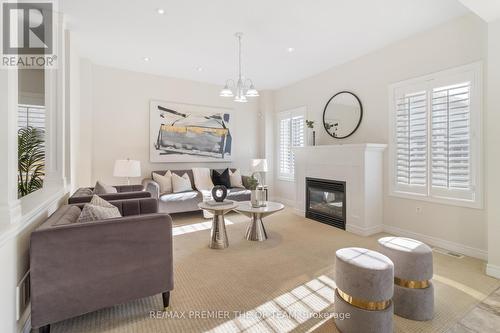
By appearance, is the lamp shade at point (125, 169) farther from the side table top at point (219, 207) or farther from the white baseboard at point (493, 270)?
the white baseboard at point (493, 270)

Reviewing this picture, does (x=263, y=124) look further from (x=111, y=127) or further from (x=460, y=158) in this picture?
(x=460, y=158)

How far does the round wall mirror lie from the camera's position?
4.36 meters

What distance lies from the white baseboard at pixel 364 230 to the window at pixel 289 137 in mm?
2117

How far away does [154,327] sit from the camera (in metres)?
1.83

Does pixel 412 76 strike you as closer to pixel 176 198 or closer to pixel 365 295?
pixel 365 295

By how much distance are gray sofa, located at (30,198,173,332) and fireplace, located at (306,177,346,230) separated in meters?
3.08

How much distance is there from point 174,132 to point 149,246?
385 centimetres

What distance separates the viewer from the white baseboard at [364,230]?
12.6ft

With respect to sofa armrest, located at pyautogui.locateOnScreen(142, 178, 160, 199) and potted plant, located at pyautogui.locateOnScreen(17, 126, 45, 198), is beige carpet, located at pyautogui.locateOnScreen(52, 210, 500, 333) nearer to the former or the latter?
sofa armrest, located at pyautogui.locateOnScreen(142, 178, 160, 199)

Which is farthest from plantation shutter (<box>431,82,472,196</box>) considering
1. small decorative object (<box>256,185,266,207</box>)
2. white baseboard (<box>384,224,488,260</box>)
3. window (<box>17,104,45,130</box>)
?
window (<box>17,104,45,130</box>)

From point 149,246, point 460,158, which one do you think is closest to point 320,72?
point 460,158

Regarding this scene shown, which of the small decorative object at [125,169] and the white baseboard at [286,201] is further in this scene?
the white baseboard at [286,201]

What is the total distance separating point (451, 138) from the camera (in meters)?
3.19

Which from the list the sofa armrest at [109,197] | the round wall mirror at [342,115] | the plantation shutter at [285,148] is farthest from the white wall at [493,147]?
the sofa armrest at [109,197]
